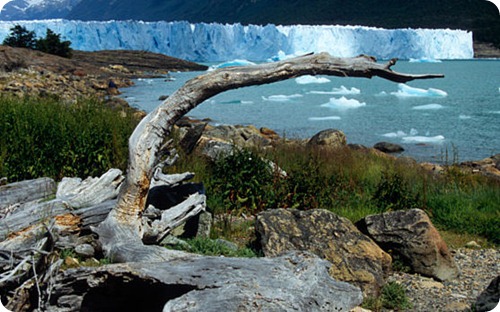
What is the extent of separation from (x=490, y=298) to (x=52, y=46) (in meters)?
47.7

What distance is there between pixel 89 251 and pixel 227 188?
→ 2.48 meters

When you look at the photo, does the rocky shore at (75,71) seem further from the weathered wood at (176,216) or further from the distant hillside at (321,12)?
the distant hillside at (321,12)

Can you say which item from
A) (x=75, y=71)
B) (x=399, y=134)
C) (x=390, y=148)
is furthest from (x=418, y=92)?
(x=75, y=71)

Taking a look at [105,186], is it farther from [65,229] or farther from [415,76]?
[415,76]

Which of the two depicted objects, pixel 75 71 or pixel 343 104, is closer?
pixel 343 104

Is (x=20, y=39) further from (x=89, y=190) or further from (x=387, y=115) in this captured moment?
(x=89, y=190)

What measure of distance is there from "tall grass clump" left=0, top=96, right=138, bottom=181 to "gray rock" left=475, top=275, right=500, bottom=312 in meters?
4.73

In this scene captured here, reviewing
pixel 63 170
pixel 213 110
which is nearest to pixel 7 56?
pixel 213 110

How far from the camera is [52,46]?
46562 mm

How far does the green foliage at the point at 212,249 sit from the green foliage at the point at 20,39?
44.4 m

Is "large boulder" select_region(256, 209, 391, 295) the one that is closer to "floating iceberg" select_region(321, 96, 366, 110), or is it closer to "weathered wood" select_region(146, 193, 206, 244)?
"weathered wood" select_region(146, 193, 206, 244)

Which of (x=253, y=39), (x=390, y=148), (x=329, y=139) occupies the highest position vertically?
(x=253, y=39)

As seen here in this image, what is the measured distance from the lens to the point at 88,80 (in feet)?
124

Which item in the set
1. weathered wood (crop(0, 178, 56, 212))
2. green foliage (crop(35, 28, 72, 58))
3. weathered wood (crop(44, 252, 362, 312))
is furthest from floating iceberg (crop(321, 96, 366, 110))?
weathered wood (crop(44, 252, 362, 312))
